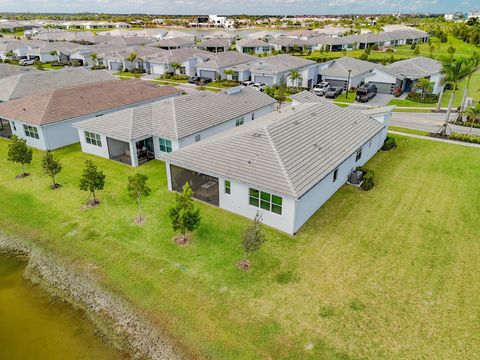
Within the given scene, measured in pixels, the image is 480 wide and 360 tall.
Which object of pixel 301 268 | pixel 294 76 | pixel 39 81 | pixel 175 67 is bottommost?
pixel 301 268

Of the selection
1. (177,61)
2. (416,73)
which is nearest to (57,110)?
(177,61)

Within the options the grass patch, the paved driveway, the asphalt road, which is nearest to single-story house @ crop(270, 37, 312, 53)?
the paved driveway

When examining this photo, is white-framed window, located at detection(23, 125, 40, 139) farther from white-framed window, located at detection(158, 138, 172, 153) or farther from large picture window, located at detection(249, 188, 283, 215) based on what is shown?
large picture window, located at detection(249, 188, 283, 215)

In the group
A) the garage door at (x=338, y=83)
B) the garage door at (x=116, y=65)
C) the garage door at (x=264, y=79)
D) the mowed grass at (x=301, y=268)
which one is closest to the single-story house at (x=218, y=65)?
the garage door at (x=264, y=79)

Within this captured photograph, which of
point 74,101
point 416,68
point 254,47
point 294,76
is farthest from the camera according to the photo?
point 254,47

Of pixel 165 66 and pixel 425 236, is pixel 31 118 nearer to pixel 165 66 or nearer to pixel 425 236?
pixel 425 236

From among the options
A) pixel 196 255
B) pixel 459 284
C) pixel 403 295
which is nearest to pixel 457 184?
pixel 459 284

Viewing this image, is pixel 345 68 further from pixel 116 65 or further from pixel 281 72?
pixel 116 65

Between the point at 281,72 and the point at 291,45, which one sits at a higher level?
the point at 291,45
